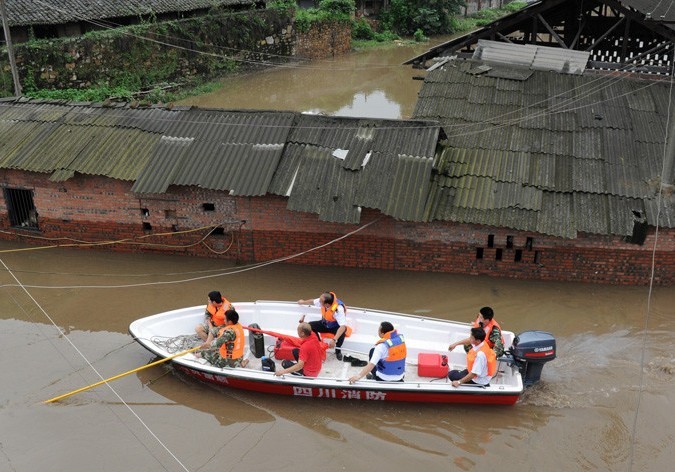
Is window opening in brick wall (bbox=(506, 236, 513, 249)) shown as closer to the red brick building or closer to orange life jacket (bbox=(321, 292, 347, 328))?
the red brick building

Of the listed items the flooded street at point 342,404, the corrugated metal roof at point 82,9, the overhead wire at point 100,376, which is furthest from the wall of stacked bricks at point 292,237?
the corrugated metal roof at point 82,9

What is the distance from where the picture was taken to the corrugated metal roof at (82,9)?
72.4ft

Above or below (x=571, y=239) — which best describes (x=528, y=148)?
above

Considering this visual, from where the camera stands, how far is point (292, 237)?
1205 centimetres

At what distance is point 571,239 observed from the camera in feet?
36.0

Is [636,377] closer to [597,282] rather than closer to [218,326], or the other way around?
[597,282]

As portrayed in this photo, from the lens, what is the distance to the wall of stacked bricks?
36.6 ft

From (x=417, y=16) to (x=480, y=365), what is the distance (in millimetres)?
35524

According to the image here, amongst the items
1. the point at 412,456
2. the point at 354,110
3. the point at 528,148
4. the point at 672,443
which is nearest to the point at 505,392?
the point at 412,456

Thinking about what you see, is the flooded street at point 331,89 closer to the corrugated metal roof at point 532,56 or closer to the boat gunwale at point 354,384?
the corrugated metal roof at point 532,56

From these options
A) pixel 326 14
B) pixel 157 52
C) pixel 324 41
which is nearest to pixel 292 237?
pixel 157 52

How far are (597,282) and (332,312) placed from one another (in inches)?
201

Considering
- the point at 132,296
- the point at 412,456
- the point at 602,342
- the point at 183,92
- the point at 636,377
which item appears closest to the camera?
the point at 412,456

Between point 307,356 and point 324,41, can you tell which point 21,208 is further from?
point 324,41
